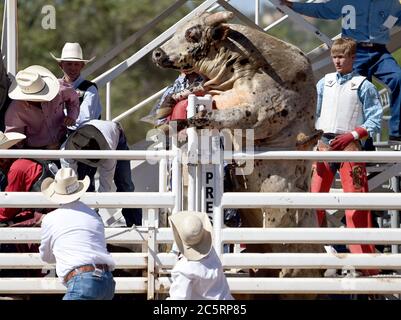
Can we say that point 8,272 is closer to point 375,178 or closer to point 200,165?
point 200,165

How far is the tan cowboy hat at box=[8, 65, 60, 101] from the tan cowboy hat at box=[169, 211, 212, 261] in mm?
2535

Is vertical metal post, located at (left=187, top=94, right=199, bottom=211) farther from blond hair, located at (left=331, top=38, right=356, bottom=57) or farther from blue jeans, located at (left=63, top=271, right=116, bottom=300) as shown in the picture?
blond hair, located at (left=331, top=38, right=356, bottom=57)

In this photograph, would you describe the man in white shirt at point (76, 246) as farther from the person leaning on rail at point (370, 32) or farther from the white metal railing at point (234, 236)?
the person leaning on rail at point (370, 32)

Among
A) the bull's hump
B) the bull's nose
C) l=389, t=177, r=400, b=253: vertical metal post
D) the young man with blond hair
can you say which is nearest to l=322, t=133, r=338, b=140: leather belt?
the young man with blond hair

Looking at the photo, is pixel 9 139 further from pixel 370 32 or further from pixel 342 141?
pixel 370 32

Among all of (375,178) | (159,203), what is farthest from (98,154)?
(375,178)

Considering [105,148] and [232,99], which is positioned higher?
[232,99]

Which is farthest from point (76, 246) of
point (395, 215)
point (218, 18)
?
point (395, 215)

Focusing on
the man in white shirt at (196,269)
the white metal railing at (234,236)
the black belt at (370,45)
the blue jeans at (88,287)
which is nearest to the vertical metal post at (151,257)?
the white metal railing at (234,236)

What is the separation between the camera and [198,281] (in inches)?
352

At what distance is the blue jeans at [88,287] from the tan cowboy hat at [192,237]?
2.07 feet

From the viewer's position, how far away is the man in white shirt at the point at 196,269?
8914 mm

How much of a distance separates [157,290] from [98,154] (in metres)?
1.01

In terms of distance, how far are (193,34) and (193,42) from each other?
0.06m
